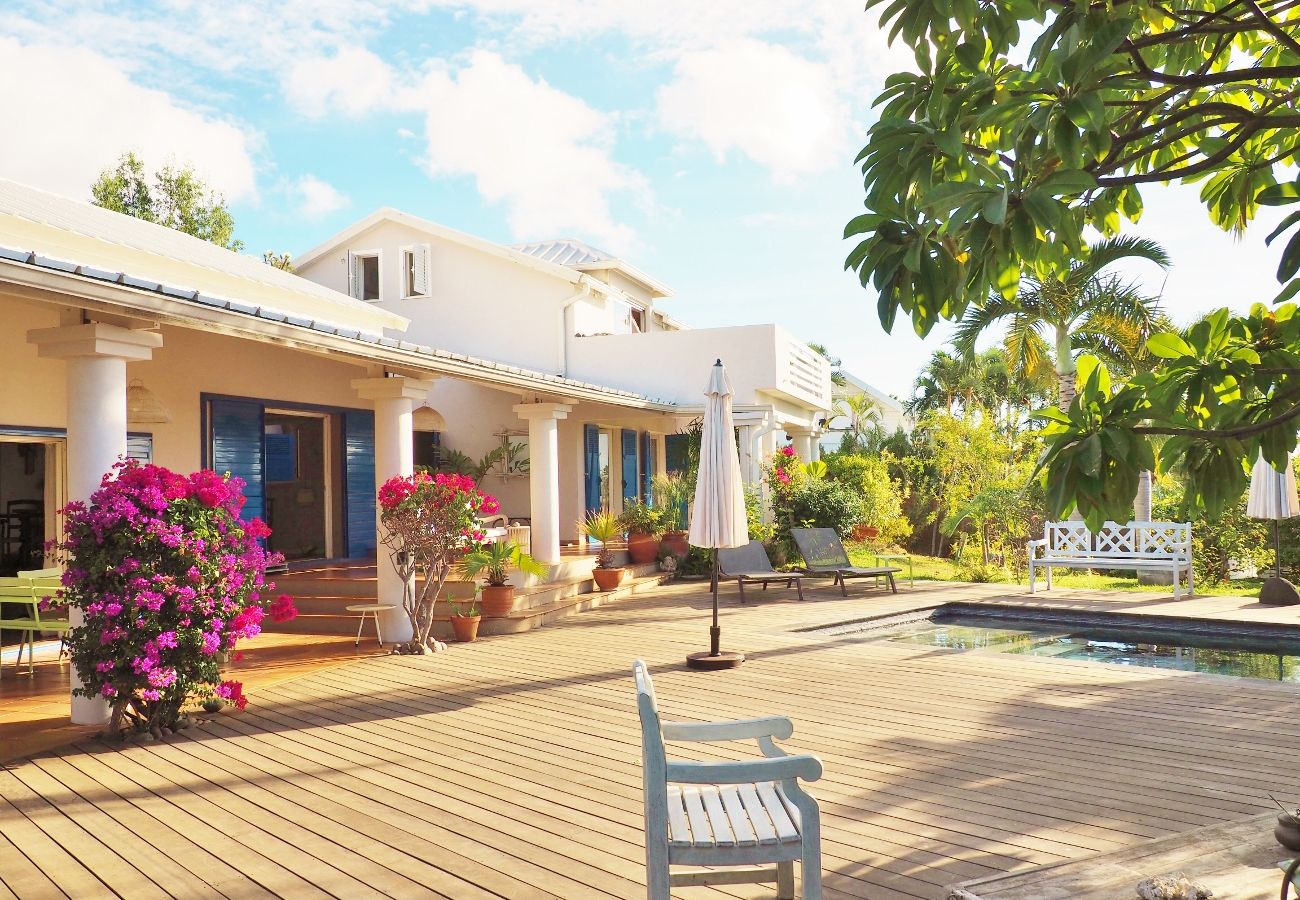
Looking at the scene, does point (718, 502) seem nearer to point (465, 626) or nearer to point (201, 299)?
point (465, 626)

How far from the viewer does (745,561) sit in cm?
1346

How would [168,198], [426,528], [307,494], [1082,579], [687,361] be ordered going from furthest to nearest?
[168,198] < [687,361] < [1082,579] < [307,494] < [426,528]

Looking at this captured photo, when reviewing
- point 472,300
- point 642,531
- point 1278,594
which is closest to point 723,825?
point 1278,594

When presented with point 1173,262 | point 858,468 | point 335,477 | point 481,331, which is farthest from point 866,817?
point 858,468

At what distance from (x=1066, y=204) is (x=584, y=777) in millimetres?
4205

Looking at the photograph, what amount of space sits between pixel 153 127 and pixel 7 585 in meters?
26.9

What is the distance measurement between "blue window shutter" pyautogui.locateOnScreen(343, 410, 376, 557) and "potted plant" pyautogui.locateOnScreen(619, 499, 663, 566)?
13.4 ft

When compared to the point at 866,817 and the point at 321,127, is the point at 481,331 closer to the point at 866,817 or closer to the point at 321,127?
the point at 321,127

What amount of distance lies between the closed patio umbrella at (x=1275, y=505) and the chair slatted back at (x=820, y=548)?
5.25m

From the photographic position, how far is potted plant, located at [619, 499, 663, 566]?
15.7 meters

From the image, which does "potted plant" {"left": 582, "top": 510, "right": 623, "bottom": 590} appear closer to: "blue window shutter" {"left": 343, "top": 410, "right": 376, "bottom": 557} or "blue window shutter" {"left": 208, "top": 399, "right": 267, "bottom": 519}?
"blue window shutter" {"left": 343, "top": 410, "right": 376, "bottom": 557}

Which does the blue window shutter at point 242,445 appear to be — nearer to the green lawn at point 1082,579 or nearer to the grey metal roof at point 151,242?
the grey metal roof at point 151,242

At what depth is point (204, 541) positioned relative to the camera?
6.28 metres

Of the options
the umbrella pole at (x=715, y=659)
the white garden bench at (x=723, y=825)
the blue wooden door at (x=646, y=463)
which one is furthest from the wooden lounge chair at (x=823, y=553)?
the white garden bench at (x=723, y=825)
